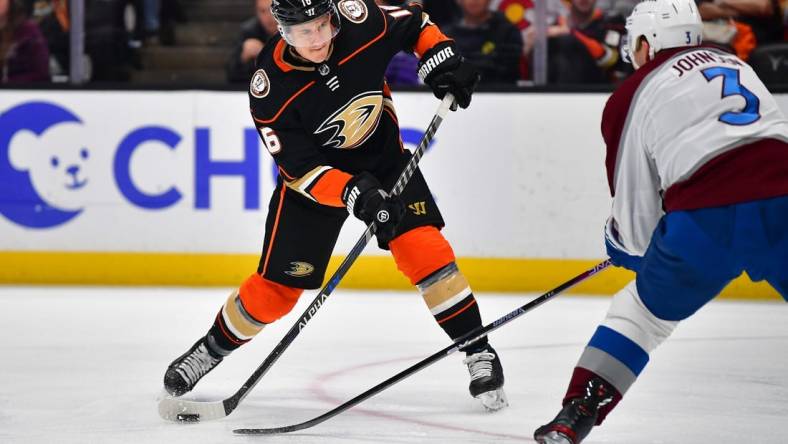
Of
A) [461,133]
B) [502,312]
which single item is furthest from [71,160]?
[502,312]

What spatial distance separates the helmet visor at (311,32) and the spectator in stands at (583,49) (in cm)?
240

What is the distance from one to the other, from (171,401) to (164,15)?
305 cm

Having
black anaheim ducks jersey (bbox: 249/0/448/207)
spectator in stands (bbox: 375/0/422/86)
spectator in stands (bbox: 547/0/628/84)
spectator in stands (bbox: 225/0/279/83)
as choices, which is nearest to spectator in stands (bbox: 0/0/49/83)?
spectator in stands (bbox: 225/0/279/83)

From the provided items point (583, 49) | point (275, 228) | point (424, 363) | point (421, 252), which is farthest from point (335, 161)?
point (583, 49)

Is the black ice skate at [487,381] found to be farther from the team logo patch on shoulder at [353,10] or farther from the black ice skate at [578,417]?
the team logo patch on shoulder at [353,10]

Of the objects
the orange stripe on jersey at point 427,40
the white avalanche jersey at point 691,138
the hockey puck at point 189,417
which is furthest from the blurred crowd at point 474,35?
the white avalanche jersey at point 691,138

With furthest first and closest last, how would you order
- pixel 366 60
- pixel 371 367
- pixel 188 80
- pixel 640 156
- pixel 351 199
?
pixel 188 80 → pixel 371 367 → pixel 366 60 → pixel 351 199 → pixel 640 156

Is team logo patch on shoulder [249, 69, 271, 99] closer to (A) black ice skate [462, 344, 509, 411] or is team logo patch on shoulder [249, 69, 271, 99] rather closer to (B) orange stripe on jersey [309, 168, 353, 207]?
(B) orange stripe on jersey [309, 168, 353, 207]

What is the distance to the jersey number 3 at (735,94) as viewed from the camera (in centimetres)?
214

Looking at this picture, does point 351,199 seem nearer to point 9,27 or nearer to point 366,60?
point 366,60

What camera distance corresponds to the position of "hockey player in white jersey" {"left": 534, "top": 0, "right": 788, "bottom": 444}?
2.12m

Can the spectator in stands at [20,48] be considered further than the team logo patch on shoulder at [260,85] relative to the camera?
Yes

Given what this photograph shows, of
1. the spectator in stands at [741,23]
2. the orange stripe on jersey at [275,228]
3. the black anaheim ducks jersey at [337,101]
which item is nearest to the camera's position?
the black anaheim ducks jersey at [337,101]

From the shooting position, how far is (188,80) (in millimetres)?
5328
